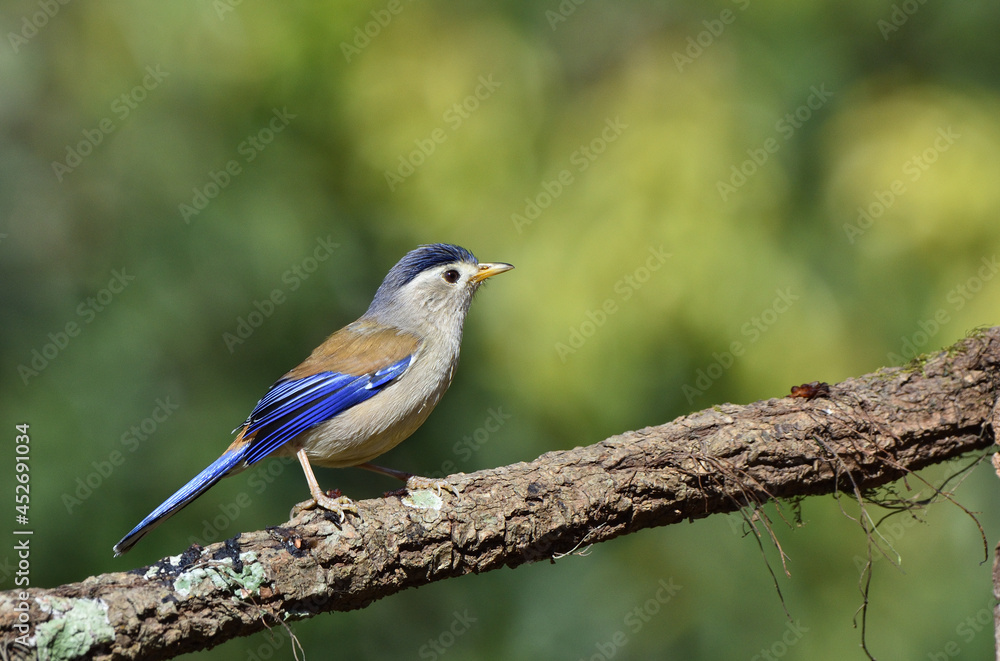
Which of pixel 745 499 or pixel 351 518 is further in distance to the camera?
pixel 745 499

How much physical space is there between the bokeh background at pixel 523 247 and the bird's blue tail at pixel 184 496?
1.91 metres

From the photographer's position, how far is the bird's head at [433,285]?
5.69m

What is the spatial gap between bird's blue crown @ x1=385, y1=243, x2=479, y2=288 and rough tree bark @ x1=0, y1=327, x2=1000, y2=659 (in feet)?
6.58

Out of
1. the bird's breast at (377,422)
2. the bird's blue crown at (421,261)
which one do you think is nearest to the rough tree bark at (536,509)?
the bird's breast at (377,422)

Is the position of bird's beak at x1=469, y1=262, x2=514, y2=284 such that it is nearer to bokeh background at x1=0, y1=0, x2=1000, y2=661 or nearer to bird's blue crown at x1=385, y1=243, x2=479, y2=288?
bird's blue crown at x1=385, y1=243, x2=479, y2=288

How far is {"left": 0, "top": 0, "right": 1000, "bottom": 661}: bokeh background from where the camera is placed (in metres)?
6.19

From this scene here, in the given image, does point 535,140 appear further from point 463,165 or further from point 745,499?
point 745,499

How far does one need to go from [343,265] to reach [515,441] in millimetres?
1882

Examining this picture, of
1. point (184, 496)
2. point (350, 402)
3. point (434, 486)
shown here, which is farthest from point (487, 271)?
point (184, 496)

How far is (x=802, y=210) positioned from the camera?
21.9ft

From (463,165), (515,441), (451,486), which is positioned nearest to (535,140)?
(463,165)

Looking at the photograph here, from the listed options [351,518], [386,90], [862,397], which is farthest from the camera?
[386,90]

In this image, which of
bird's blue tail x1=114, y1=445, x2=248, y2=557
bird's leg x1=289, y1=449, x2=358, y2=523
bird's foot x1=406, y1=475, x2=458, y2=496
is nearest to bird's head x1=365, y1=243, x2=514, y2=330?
bird's blue tail x1=114, y1=445, x2=248, y2=557

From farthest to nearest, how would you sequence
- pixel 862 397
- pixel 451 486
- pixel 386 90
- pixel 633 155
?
pixel 386 90 < pixel 633 155 < pixel 862 397 < pixel 451 486
